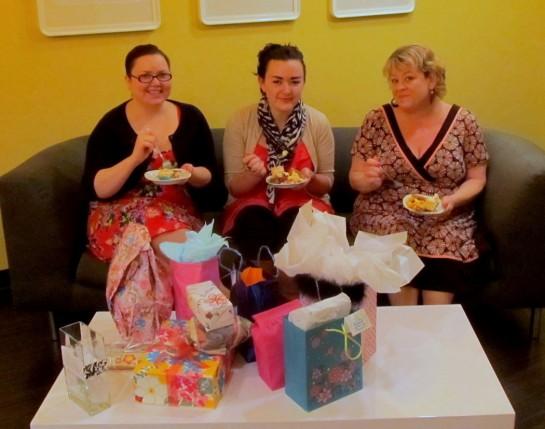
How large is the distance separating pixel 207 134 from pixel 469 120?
0.98 meters

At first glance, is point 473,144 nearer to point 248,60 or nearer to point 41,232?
point 248,60

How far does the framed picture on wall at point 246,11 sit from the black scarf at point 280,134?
0.56 meters

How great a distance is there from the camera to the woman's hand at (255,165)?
7.86 ft

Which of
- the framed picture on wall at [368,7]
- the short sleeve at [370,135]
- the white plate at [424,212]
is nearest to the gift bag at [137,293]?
the white plate at [424,212]

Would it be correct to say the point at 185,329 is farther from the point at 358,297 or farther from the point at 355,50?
the point at 355,50

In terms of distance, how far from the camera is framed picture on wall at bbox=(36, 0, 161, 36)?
278cm

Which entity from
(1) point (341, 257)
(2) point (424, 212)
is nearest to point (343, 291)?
(1) point (341, 257)

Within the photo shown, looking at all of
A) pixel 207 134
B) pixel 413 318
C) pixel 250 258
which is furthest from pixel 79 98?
pixel 413 318

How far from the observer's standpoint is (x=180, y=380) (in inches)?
56.2

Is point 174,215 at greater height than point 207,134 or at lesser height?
lesser

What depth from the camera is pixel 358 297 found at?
1.52 meters

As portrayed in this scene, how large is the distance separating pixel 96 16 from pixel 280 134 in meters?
1.00

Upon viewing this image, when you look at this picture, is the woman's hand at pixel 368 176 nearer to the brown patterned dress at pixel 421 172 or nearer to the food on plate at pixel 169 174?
the brown patterned dress at pixel 421 172

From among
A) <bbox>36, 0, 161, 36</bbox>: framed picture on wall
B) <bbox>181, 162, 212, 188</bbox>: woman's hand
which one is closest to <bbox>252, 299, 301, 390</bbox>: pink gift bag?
<bbox>181, 162, 212, 188</bbox>: woman's hand
